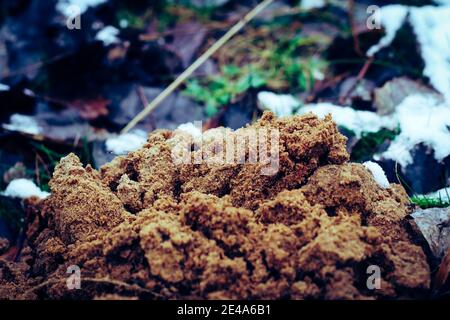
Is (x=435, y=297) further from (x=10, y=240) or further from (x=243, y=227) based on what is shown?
(x=10, y=240)

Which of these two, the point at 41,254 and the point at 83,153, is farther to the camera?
the point at 83,153

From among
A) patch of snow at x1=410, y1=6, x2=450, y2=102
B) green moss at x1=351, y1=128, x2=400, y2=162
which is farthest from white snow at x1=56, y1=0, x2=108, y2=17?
patch of snow at x1=410, y1=6, x2=450, y2=102

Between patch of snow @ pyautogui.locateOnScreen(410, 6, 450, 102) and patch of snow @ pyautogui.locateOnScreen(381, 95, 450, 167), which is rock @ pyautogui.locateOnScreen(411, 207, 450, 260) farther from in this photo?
patch of snow @ pyautogui.locateOnScreen(410, 6, 450, 102)

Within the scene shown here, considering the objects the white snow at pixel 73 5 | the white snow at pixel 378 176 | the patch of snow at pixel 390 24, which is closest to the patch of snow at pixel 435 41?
the patch of snow at pixel 390 24

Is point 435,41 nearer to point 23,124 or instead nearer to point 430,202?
point 430,202

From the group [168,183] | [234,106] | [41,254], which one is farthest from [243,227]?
[234,106]

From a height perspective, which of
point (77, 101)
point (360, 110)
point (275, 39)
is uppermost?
point (275, 39)

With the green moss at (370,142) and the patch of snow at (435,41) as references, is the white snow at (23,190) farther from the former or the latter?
the patch of snow at (435,41)
